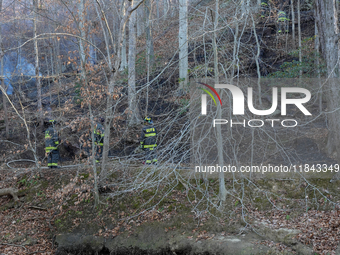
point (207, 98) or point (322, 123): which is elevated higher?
point (207, 98)

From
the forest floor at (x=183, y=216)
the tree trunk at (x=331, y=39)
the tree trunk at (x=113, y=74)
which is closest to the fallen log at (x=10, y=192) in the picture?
the forest floor at (x=183, y=216)

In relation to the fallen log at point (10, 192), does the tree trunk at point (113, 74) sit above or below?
above

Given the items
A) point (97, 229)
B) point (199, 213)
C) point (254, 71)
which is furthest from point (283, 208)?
point (254, 71)

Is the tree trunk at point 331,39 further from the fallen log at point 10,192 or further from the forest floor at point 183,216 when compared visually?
the fallen log at point 10,192

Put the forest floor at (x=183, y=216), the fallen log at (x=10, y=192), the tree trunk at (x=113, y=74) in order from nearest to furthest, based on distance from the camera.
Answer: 1. the forest floor at (x=183, y=216)
2. the tree trunk at (x=113, y=74)
3. the fallen log at (x=10, y=192)

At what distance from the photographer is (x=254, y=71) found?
16953 mm

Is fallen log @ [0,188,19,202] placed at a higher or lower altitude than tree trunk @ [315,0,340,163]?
lower

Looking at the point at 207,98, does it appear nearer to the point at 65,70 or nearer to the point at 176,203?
the point at 176,203

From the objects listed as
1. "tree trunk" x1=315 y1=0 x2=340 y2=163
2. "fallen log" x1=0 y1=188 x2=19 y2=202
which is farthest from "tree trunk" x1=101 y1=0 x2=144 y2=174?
"tree trunk" x1=315 y1=0 x2=340 y2=163

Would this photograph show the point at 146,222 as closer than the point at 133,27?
Yes

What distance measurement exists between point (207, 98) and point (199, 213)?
348 centimetres

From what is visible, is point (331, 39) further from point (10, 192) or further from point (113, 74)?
point (10, 192)

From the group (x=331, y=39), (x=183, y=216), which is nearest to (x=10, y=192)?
(x=183, y=216)

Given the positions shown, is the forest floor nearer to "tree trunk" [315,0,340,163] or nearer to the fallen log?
the fallen log
